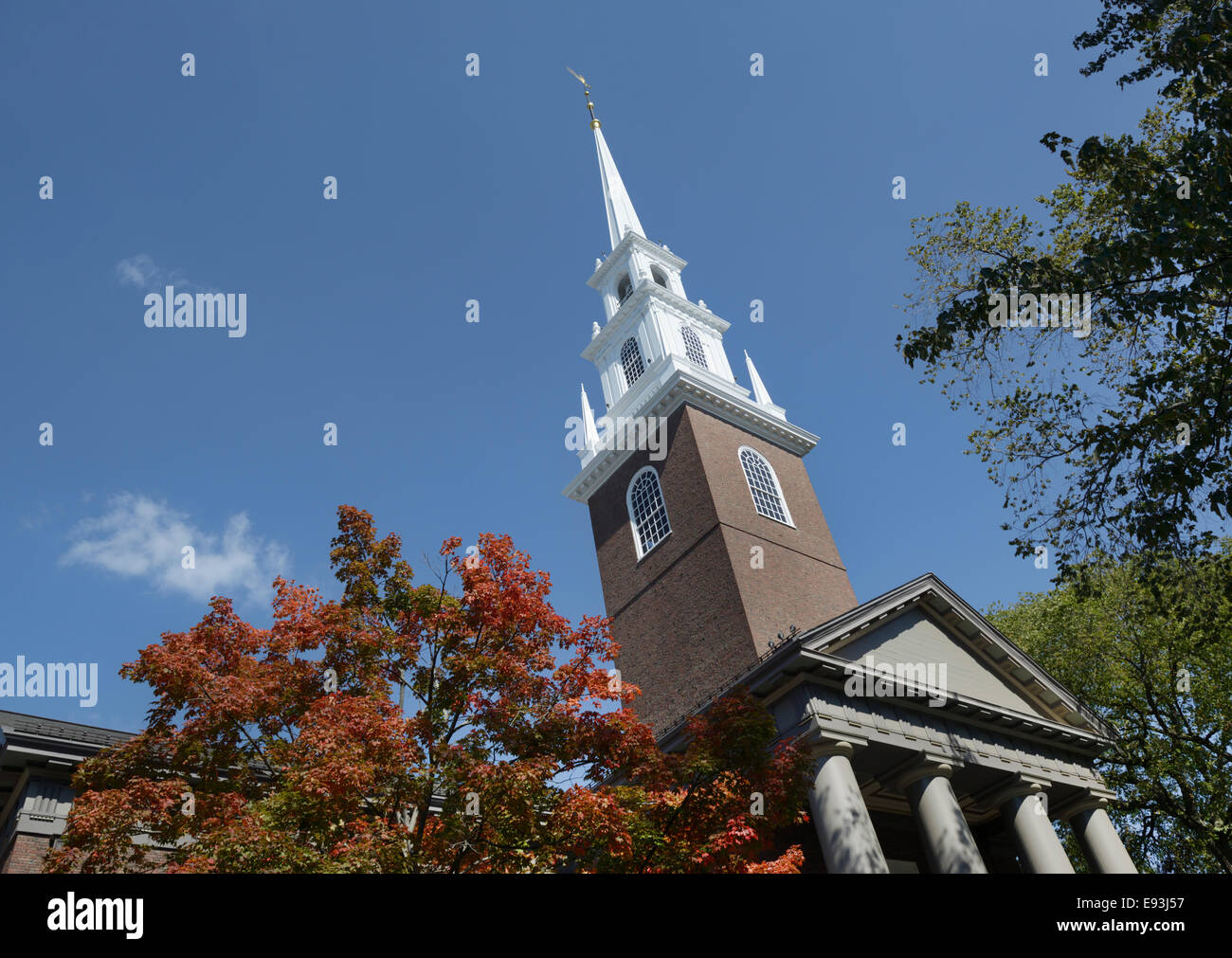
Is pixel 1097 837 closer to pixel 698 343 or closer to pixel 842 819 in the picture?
pixel 842 819

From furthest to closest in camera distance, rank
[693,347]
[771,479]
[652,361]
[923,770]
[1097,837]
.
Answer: [693,347], [652,361], [771,479], [1097,837], [923,770]

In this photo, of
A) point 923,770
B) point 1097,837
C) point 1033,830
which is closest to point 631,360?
point 923,770

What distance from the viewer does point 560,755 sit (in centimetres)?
1188

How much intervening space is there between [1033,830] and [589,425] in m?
20.2

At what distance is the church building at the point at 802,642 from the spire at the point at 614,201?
15.8ft

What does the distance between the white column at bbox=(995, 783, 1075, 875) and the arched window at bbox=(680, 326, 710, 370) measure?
18.3m

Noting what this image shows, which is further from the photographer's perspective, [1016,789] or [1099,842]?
[1099,842]

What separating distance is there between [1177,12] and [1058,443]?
6.47 m

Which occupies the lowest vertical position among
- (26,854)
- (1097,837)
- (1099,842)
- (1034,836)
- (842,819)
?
(1099,842)

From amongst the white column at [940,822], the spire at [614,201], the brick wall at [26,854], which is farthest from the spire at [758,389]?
the brick wall at [26,854]

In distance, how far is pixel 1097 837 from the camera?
70.6 ft

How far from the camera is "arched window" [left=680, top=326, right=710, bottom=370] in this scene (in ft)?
108
